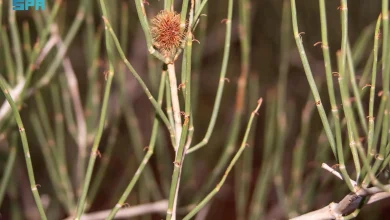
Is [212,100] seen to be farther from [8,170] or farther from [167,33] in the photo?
[167,33]

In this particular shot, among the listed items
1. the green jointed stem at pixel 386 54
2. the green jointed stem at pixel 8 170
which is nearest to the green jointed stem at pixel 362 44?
the green jointed stem at pixel 386 54

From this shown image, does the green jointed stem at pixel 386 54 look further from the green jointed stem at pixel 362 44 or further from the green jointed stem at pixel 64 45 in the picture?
the green jointed stem at pixel 64 45

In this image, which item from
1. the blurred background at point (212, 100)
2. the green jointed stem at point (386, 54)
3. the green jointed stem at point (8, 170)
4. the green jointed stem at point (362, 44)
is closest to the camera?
the green jointed stem at point (386, 54)

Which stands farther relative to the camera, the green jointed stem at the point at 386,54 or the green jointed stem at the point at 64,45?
the green jointed stem at the point at 64,45

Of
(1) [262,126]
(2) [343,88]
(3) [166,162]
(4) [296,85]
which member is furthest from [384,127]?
(1) [262,126]

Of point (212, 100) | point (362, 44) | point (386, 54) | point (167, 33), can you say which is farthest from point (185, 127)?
point (212, 100)

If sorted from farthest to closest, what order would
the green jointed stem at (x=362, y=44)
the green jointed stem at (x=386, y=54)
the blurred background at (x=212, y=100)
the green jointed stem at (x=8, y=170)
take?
the blurred background at (x=212, y=100), the green jointed stem at (x=362, y=44), the green jointed stem at (x=8, y=170), the green jointed stem at (x=386, y=54)

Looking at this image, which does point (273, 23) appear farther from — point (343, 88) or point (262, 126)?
point (343, 88)

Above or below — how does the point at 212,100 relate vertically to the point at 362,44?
below

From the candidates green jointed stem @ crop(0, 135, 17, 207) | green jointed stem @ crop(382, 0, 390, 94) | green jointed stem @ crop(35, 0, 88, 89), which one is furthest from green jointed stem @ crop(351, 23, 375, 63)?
green jointed stem @ crop(0, 135, 17, 207)
